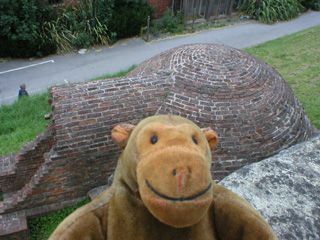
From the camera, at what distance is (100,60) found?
40.0ft

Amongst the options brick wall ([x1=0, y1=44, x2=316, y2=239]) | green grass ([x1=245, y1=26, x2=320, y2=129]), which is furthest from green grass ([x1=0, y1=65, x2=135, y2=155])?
green grass ([x1=245, y1=26, x2=320, y2=129])

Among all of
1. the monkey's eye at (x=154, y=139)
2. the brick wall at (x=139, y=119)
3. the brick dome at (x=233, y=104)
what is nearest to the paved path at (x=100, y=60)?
the brick wall at (x=139, y=119)

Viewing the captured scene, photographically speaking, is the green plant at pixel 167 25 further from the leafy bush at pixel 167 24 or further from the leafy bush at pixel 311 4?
the leafy bush at pixel 311 4

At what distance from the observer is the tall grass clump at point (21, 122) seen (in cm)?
720

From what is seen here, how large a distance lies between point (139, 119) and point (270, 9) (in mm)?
13730

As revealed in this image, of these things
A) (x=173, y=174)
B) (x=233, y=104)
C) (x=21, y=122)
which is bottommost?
(x=21, y=122)

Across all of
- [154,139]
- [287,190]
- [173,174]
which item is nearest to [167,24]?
[287,190]

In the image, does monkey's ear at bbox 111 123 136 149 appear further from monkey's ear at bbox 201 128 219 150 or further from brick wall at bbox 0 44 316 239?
brick wall at bbox 0 44 316 239

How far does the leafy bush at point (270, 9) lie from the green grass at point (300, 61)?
71.7 inches

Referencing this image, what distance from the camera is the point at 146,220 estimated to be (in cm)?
207

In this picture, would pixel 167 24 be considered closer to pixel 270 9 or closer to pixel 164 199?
pixel 270 9

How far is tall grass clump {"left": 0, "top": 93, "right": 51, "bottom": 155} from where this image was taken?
23.6 ft

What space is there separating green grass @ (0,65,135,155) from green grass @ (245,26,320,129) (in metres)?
7.14

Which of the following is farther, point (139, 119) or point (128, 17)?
point (128, 17)
